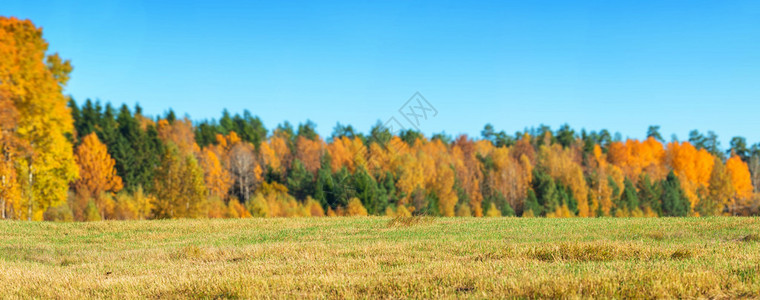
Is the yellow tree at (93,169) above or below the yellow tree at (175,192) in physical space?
above

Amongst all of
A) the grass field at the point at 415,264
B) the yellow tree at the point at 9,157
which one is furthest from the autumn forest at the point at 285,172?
the grass field at the point at 415,264

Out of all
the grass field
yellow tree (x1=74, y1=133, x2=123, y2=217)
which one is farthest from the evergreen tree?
yellow tree (x1=74, y1=133, x2=123, y2=217)

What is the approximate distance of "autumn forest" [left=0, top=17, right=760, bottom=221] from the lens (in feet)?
113

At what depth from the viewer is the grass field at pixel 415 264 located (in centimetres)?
806

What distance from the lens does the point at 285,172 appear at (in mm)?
97562

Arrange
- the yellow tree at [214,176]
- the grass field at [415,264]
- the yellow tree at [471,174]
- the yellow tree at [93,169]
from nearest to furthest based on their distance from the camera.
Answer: the grass field at [415,264] → the yellow tree at [93,169] → the yellow tree at [214,176] → the yellow tree at [471,174]

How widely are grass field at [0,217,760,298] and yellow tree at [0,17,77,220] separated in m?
6.46

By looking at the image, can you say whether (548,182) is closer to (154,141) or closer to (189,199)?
(189,199)

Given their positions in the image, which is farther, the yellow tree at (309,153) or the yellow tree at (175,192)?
the yellow tree at (309,153)

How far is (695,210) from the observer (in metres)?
92.9

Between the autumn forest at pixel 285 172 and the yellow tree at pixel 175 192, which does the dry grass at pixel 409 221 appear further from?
the yellow tree at pixel 175 192

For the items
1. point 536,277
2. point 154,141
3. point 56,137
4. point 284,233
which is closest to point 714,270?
point 536,277

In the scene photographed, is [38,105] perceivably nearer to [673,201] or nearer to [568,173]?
[568,173]

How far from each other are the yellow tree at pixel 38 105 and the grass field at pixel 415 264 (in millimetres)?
6460
